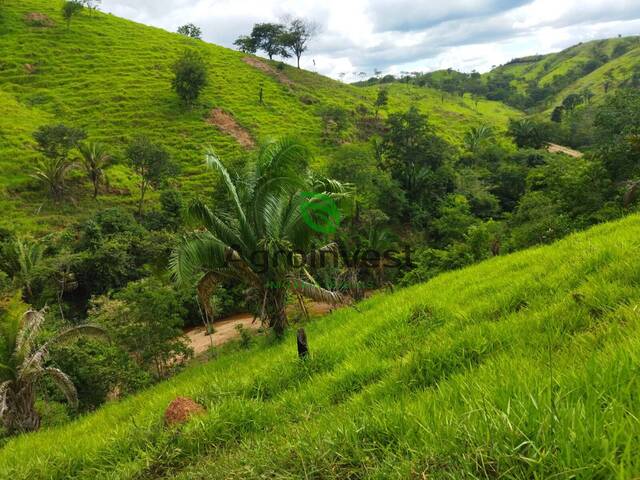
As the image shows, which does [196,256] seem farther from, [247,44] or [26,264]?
[247,44]

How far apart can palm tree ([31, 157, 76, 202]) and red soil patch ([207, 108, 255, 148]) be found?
19926 mm

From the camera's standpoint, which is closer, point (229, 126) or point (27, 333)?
point (27, 333)

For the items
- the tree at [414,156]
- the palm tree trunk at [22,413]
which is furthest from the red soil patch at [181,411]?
the tree at [414,156]

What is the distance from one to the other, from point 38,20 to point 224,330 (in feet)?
224

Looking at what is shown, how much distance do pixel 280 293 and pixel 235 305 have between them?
17.1 metres

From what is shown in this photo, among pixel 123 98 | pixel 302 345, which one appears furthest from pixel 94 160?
pixel 302 345

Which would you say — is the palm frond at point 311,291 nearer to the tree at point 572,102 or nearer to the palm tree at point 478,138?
the palm tree at point 478,138

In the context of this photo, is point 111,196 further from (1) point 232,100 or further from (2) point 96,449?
(2) point 96,449

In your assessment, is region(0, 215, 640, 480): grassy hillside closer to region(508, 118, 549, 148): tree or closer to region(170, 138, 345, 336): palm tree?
region(170, 138, 345, 336): palm tree

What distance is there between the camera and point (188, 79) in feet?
174

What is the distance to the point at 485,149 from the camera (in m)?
45.8

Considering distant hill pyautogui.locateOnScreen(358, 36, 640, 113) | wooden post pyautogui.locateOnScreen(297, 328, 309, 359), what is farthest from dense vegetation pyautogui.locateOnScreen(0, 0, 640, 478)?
distant hill pyautogui.locateOnScreen(358, 36, 640, 113)

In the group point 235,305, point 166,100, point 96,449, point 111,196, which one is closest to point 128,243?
point 235,305

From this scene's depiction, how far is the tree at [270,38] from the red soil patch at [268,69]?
24.1 ft
